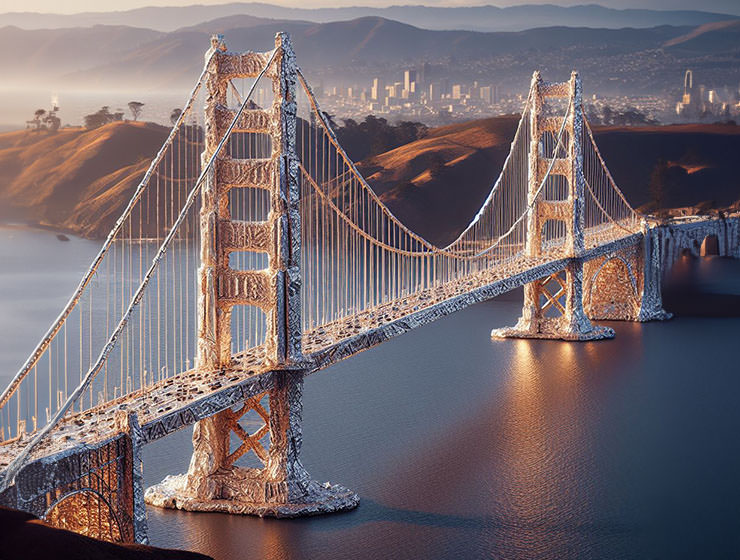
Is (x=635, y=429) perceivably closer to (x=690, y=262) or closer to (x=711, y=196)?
(x=690, y=262)

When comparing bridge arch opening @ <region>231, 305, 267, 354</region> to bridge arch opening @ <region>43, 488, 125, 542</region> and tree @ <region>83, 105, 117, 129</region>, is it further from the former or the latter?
tree @ <region>83, 105, 117, 129</region>

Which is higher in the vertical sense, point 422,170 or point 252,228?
point 422,170

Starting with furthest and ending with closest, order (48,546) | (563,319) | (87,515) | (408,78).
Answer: (408,78) → (563,319) → (87,515) → (48,546)

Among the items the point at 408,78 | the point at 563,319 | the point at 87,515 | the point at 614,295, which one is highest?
the point at 408,78

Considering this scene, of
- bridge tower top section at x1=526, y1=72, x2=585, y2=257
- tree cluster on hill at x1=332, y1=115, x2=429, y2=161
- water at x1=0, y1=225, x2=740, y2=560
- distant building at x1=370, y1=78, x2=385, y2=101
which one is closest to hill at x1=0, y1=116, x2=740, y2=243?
tree cluster on hill at x1=332, y1=115, x2=429, y2=161

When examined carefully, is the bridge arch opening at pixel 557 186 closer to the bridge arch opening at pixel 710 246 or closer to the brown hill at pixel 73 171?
the bridge arch opening at pixel 710 246

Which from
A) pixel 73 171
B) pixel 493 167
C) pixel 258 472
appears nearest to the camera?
pixel 258 472

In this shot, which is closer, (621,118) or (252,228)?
(252,228)

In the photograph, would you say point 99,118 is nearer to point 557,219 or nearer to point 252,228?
point 557,219

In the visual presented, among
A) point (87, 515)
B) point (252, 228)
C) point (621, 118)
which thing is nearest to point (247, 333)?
point (252, 228)
